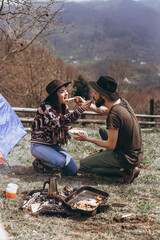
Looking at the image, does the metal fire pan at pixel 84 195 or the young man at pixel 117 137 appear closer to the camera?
the metal fire pan at pixel 84 195

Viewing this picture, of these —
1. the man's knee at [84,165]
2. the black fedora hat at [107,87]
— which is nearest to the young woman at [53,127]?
A: the man's knee at [84,165]

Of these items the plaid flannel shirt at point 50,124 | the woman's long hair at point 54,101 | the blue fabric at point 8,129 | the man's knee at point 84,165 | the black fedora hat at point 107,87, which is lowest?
the man's knee at point 84,165

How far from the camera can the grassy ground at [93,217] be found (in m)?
2.80

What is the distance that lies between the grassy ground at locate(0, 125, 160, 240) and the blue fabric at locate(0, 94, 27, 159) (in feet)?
1.34

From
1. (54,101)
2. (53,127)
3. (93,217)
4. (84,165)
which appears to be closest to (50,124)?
(53,127)

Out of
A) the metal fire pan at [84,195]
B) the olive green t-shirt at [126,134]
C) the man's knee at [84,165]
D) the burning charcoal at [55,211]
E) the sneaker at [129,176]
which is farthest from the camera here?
the man's knee at [84,165]

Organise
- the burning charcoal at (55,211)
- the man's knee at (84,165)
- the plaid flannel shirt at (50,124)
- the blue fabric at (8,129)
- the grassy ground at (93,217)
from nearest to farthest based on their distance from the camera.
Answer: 1. the grassy ground at (93,217)
2. the burning charcoal at (55,211)
3. the plaid flannel shirt at (50,124)
4. the man's knee at (84,165)
5. the blue fabric at (8,129)

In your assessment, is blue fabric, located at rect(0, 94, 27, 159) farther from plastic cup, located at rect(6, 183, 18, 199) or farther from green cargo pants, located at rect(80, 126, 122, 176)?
green cargo pants, located at rect(80, 126, 122, 176)

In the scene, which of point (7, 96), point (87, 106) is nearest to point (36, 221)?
point (87, 106)

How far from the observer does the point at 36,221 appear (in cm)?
302

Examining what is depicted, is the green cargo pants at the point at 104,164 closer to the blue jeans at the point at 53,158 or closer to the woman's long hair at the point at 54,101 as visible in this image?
the blue jeans at the point at 53,158

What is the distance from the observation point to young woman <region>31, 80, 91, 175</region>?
427cm

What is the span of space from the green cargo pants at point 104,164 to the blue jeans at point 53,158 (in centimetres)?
22

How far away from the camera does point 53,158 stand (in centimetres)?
432
